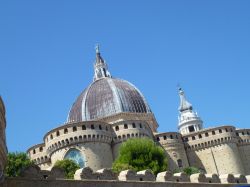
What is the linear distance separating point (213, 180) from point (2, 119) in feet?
60.6

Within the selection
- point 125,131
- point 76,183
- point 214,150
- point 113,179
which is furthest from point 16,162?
point 214,150

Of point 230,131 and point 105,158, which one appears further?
point 230,131

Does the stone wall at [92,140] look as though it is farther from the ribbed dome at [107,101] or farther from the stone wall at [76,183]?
the stone wall at [76,183]

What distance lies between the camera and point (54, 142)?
56.4 metres

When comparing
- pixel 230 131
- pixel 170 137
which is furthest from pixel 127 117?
pixel 230 131

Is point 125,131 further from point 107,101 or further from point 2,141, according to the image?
point 2,141

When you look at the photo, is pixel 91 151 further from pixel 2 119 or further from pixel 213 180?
pixel 2 119

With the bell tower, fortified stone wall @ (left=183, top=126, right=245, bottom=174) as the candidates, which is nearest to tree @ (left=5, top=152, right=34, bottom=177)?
fortified stone wall @ (left=183, top=126, right=245, bottom=174)

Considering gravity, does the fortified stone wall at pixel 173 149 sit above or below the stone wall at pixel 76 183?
above

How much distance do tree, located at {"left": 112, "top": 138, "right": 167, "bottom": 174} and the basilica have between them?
223 inches

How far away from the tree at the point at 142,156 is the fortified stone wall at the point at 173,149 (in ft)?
44.3

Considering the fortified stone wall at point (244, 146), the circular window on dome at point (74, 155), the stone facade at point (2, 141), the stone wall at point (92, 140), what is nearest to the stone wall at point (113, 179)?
the stone facade at point (2, 141)

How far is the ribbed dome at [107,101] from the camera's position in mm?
68500

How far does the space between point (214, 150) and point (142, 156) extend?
2204 cm
